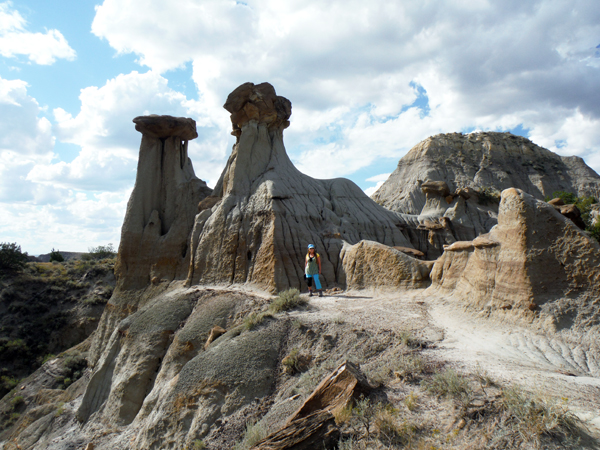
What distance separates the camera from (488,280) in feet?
25.9

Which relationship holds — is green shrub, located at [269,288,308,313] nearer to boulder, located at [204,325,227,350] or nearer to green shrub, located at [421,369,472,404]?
boulder, located at [204,325,227,350]

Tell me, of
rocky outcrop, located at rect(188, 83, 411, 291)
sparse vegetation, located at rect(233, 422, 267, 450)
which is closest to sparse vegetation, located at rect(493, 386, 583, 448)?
sparse vegetation, located at rect(233, 422, 267, 450)

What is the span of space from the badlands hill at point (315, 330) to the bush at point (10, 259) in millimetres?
16006

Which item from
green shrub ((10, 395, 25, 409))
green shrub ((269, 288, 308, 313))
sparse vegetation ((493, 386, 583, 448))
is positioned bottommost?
green shrub ((10, 395, 25, 409))

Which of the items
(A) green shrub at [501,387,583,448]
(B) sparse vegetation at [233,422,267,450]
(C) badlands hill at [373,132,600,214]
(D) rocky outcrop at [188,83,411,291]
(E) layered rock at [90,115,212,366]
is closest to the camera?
(A) green shrub at [501,387,583,448]

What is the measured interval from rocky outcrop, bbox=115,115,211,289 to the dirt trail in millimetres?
10396

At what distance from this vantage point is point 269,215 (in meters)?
14.6

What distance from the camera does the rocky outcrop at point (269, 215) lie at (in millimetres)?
13969

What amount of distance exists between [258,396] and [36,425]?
1147cm

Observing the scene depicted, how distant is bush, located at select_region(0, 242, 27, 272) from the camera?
30.0m

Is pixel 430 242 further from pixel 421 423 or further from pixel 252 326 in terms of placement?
pixel 421 423

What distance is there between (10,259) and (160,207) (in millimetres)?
18805

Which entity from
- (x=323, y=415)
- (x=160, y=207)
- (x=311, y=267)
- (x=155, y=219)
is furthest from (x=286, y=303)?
(x=160, y=207)

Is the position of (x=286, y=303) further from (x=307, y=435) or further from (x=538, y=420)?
(x=538, y=420)
